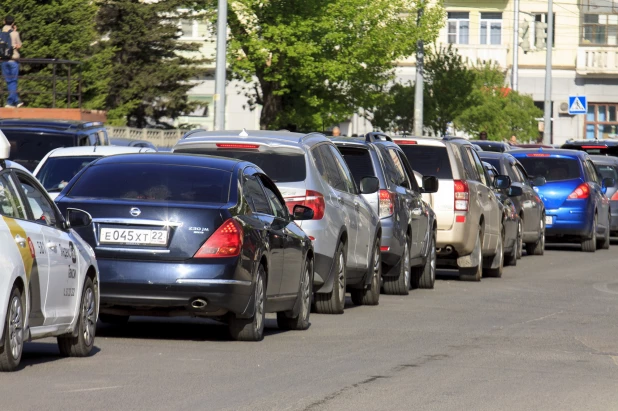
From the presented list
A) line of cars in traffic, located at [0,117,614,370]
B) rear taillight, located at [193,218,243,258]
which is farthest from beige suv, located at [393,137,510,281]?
rear taillight, located at [193,218,243,258]

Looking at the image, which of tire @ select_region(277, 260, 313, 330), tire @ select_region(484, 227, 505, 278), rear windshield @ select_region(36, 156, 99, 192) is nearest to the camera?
tire @ select_region(277, 260, 313, 330)

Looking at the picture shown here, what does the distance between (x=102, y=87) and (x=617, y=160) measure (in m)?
19.9

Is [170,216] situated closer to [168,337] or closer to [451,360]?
[168,337]

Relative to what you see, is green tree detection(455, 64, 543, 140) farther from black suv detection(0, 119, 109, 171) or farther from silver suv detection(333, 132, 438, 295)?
silver suv detection(333, 132, 438, 295)

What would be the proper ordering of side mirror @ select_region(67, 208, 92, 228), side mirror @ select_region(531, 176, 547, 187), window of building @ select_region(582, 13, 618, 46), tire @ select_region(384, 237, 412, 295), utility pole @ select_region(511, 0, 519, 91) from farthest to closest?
window of building @ select_region(582, 13, 618, 46), utility pole @ select_region(511, 0, 519, 91), side mirror @ select_region(531, 176, 547, 187), tire @ select_region(384, 237, 412, 295), side mirror @ select_region(67, 208, 92, 228)

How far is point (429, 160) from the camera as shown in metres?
20.0

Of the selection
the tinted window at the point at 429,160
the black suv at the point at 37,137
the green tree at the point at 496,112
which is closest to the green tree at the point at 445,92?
the green tree at the point at 496,112

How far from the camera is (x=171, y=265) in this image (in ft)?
37.3

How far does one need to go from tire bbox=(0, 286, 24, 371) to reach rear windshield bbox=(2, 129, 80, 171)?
38.6 ft

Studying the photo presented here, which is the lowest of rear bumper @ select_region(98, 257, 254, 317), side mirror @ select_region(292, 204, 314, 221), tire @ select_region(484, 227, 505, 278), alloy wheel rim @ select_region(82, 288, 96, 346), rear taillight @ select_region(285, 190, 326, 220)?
tire @ select_region(484, 227, 505, 278)

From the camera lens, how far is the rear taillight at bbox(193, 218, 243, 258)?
11352mm

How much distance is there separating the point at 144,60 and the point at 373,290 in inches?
1663

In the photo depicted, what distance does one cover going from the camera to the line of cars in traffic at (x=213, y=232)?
10.1 metres

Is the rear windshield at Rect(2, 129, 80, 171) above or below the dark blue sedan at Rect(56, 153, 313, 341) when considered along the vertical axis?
above
